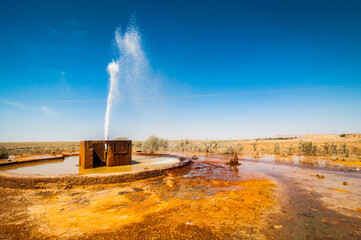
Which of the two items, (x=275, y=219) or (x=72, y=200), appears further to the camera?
(x=72, y=200)

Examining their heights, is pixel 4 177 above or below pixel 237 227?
above

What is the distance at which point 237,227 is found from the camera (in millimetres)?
2963

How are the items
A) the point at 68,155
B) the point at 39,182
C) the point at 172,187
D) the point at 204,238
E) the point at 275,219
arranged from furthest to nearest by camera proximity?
the point at 68,155 < the point at 172,187 < the point at 39,182 < the point at 275,219 < the point at 204,238

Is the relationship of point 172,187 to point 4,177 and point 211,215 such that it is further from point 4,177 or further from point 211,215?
point 4,177

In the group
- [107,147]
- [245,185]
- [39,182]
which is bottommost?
[245,185]

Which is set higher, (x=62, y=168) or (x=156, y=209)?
(x=62, y=168)

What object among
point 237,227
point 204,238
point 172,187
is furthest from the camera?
point 172,187

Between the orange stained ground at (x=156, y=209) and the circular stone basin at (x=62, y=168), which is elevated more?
the circular stone basin at (x=62, y=168)

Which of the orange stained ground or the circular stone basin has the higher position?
the circular stone basin

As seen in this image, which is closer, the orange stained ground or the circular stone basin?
the orange stained ground

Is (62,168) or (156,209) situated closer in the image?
(156,209)

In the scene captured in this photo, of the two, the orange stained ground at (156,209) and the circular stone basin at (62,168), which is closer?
the orange stained ground at (156,209)

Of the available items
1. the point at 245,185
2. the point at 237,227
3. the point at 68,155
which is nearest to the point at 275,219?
the point at 237,227

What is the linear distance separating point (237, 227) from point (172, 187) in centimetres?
284
